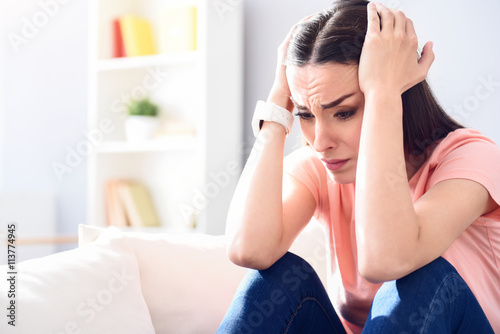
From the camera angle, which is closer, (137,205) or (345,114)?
(345,114)

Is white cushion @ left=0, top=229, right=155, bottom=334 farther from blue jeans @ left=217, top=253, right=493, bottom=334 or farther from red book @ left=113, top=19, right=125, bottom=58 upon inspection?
red book @ left=113, top=19, right=125, bottom=58

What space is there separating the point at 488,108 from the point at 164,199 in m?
1.65

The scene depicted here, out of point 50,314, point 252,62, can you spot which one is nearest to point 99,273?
point 50,314

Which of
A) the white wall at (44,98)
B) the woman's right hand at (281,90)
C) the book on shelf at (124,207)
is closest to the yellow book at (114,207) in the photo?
the book on shelf at (124,207)

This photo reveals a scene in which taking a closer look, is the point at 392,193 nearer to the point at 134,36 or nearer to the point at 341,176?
the point at 341,176

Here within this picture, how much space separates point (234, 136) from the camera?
8.50 ft

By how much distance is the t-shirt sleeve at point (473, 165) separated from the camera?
42.0 inches

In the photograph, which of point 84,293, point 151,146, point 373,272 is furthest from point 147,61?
point 373,272

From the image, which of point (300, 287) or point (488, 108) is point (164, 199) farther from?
point (300, 287)

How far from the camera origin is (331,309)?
1.21m

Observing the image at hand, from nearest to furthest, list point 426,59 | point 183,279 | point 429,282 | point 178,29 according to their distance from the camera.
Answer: point 429,282
point 426,59
point 183,279
point 178,29

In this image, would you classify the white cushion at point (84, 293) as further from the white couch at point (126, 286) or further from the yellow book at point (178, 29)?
the yellow book at point (178, 29)

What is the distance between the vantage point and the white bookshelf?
253 centimetres

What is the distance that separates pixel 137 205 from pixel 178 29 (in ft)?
2.98
